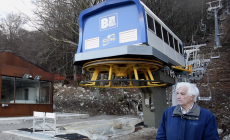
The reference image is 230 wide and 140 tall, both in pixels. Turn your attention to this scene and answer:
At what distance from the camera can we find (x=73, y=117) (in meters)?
14.9

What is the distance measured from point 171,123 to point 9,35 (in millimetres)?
41085

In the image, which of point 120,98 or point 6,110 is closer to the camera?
point 6,110

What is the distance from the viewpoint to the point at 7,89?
530 inches

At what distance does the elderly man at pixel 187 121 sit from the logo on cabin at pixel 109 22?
4.36 meters

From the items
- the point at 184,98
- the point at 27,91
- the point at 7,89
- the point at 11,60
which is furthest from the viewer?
the point at 27,91

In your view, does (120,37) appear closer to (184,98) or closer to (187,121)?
(184,98)

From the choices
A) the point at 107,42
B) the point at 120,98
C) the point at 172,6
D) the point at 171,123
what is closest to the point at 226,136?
the point at 107,42

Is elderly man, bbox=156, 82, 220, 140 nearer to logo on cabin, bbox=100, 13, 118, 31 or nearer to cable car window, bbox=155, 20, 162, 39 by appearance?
logo on cabin, bbox=100, 13, 118, 31

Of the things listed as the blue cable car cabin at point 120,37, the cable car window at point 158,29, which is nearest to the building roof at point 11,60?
the blue cable car cabin at point 120,37

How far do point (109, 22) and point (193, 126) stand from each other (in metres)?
5.00

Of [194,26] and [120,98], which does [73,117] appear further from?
[194,26]

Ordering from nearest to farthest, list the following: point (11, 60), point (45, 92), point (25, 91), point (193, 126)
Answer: point (193, 126), point (11, 60), point (25, 91), point (45, 92)

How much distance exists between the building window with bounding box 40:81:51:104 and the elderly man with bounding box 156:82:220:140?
1441 cm

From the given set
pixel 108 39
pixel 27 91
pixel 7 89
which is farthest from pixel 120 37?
pixel 27 91
